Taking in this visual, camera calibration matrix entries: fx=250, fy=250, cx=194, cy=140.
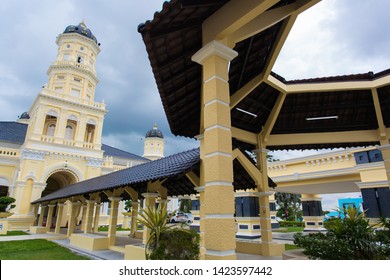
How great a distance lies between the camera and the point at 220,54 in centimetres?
468

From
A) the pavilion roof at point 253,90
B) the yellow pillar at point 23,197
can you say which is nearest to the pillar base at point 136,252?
the pavilion roof at point 253,90

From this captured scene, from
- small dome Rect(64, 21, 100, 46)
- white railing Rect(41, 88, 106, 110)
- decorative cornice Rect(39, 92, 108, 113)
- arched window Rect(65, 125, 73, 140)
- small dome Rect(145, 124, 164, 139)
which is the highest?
small dome Rect(64, 21, 100, 46)

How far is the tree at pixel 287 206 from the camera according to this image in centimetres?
3879

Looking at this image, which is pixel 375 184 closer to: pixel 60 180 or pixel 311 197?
pixel 311 197

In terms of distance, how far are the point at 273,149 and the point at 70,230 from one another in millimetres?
14406

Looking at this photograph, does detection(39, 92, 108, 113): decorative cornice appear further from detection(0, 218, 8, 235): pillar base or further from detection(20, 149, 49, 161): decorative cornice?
detection(0, 218, 8, 235): pillar base

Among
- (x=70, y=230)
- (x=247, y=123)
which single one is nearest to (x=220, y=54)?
(x=247, y=123)

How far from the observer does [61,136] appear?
26656 mm

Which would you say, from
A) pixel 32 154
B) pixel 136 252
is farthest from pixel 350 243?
pixel 32 154

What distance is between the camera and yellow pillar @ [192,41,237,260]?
3928mm

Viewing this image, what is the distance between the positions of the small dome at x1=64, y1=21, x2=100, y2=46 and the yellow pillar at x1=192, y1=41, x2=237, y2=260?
3133 centimetres

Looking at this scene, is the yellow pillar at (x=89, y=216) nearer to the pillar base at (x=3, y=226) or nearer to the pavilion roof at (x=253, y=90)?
the pavilion roof at (x=253, y=90)

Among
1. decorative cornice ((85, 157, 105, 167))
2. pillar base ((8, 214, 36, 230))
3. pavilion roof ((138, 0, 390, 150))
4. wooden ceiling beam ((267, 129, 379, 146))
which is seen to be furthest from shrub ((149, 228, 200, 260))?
decorative cornice ((85, 157, 105, 167))

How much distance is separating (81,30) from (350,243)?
34.2 metres
